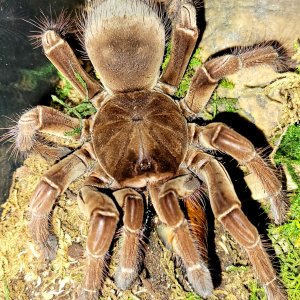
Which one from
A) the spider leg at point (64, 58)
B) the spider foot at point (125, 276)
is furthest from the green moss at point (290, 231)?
the spider leg at point (64, 58)

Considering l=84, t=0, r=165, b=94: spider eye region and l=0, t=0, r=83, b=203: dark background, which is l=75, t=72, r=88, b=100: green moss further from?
l=0, t=0, r=83, b=203: dark background

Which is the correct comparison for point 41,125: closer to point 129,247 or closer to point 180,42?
point 129,247

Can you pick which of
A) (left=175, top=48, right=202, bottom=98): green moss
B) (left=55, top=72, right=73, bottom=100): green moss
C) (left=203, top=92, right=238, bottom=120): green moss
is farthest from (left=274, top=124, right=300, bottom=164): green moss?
(left=55, top=72, right=73, bottom=100): green moss

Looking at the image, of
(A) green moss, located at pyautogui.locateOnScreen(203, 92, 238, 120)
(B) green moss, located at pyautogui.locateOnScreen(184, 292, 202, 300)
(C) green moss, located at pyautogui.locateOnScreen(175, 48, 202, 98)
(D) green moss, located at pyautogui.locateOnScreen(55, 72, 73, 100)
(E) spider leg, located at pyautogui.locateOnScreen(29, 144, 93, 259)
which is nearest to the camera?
(E) spider leg, located at pyautogui.locateOnScreen(29, 144, 93, 259)

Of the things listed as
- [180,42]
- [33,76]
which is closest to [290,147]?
[180,42]

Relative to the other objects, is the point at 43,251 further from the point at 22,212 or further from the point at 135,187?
the point at 135,187

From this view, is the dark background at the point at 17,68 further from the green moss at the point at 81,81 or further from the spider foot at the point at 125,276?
the spider foot at the point at 125,276

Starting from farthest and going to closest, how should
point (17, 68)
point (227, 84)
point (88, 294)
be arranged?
point (227, 84) < point (17, 68) < point (88, 294)
